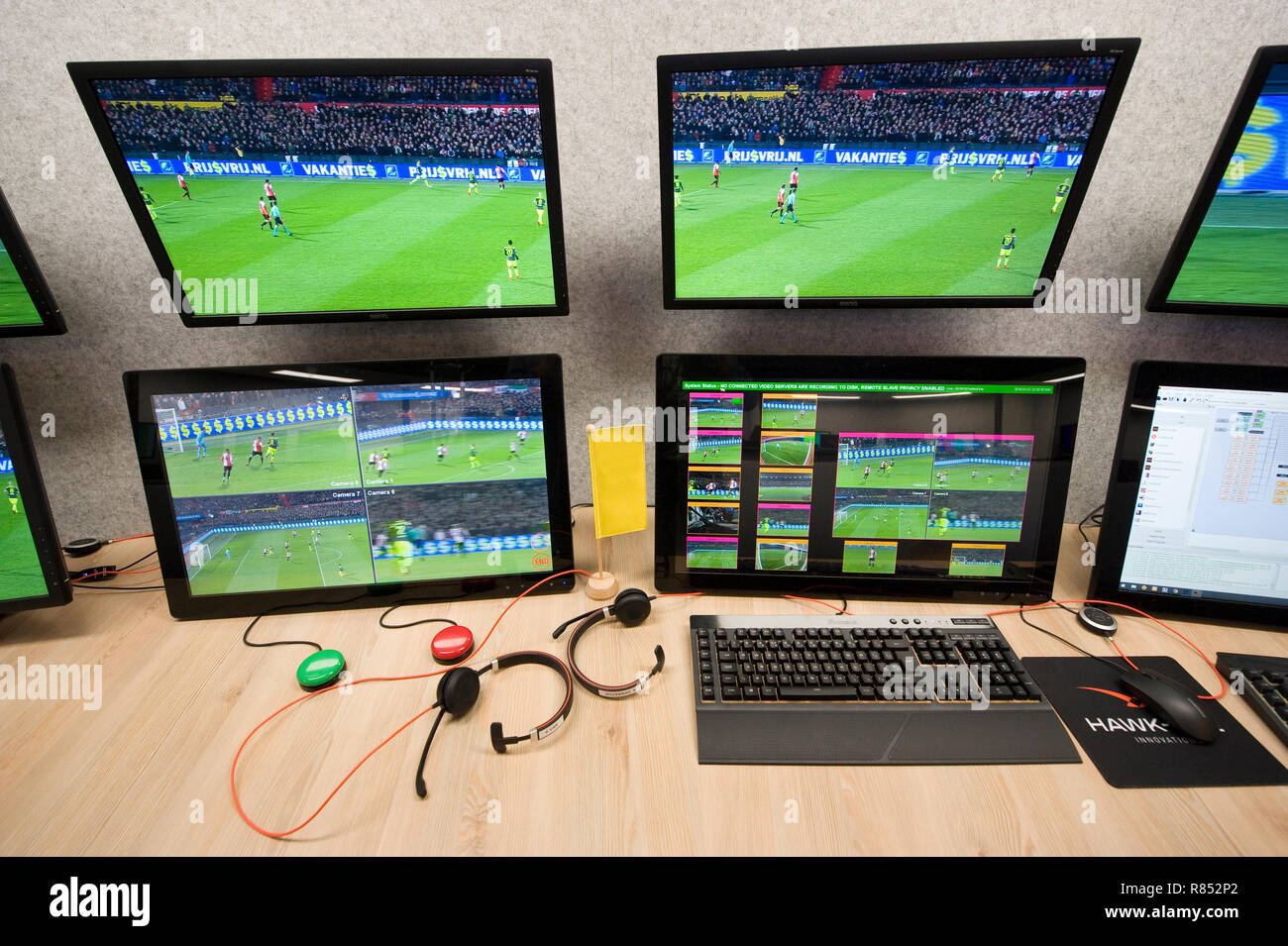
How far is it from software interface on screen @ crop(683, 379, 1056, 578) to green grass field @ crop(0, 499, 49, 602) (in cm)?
96

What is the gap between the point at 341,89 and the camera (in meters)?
0.77

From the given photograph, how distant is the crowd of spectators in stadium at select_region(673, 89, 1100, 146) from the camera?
0.77m

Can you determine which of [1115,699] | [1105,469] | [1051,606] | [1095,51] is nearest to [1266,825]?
[1115,699]

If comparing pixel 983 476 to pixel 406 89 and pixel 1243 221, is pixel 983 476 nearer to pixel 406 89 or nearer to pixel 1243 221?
pixel 1243 221

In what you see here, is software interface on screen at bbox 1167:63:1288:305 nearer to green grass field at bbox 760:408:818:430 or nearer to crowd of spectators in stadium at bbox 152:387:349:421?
green grass field at bbox 760:408:818:430

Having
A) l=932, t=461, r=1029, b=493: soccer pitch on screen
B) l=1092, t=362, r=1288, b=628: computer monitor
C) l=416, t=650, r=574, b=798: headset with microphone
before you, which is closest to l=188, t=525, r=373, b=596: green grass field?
l=416, t=650, r=574, b=798: headset with microphone

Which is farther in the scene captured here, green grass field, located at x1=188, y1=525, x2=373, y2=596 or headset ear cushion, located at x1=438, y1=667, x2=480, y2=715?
→ green grass field, located at x1=188, y1=525, x2=373, y2=596

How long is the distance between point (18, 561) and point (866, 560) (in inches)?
49.7

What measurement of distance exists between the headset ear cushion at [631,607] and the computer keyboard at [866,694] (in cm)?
8

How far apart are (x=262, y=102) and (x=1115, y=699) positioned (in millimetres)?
1302

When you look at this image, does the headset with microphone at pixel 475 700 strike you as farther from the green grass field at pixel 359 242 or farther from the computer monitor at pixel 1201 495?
the computer monitor at pixel 1201 495

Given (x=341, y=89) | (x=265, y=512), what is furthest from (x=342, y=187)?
(x=265, y=512)

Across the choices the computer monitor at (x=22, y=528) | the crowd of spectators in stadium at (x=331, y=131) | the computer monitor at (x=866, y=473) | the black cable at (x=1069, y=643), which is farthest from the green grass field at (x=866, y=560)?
the computer monitor at (x=22, y=528)

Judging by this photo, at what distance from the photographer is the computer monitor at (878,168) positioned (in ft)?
2.45
